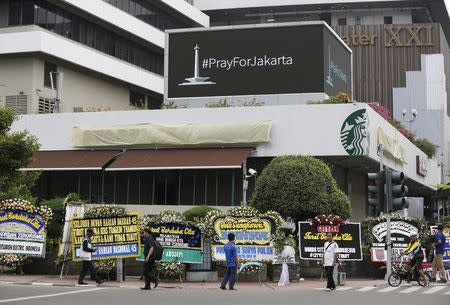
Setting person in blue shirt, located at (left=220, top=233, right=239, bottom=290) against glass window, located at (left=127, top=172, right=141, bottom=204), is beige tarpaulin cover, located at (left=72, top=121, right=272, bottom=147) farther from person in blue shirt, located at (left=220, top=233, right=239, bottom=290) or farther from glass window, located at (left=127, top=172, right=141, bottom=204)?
person in blue shirt, located at (left=220, top=233, right=239, bottom=290)

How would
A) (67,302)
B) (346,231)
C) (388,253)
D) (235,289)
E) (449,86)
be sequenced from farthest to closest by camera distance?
(449,86), (346,231), (388,253), (235,289), (67,302)

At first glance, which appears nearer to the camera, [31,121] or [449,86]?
[31,121]

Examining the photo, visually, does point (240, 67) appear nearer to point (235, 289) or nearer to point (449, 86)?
point (235, 289)

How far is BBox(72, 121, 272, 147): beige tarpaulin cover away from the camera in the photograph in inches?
1182

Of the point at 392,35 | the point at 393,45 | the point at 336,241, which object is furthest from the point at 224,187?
the point at 392,35

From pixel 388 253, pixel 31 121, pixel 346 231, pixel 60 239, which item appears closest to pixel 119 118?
pixel 31 121

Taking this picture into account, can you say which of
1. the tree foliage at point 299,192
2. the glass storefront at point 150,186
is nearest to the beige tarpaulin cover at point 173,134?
the glass storefront at point 150,186

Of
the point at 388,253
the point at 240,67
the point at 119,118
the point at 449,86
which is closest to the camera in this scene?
the point at 388,253

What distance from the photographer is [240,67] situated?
35.2m

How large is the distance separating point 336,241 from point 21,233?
1019 centimetres

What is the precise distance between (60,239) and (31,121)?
1222 centimetres

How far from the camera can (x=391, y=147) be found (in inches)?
1398

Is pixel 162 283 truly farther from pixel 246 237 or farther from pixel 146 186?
pixel 146 186

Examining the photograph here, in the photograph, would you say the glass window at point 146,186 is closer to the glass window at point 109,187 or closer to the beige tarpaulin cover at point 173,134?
the glass window at point 109,187
